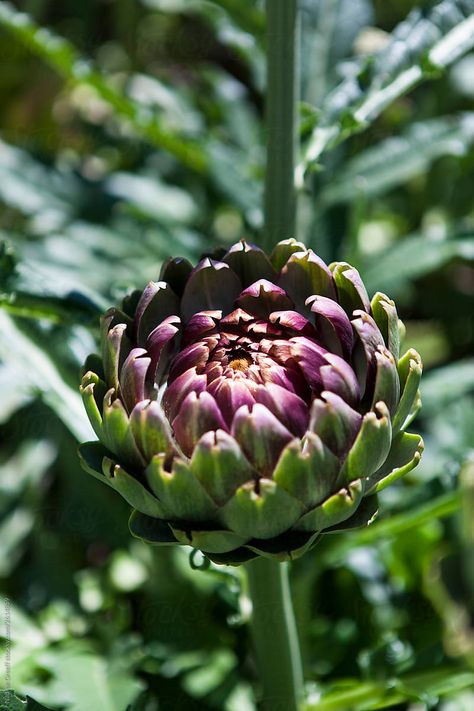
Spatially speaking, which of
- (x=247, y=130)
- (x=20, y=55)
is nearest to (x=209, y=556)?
(x=247, y=130)

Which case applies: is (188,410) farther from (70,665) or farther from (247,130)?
(247,130)

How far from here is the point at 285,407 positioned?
657 millimetres

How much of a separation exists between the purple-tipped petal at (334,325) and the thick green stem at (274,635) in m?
0.19

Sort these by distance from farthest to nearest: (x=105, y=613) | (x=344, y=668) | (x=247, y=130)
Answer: (x=247, y=130)
(x=105, y=613)
(x=344, y=668)

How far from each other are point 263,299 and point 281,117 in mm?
274

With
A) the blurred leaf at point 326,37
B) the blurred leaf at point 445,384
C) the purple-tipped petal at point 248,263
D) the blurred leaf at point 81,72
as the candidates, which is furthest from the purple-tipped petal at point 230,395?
the blurred leaf at point 326,37

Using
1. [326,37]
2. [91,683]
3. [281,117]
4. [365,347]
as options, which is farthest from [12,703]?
[326,37]

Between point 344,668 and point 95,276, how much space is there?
1.95ft

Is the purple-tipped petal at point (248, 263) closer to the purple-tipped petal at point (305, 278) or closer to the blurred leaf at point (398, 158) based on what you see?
the purple-tipped petal at point (305, 278)

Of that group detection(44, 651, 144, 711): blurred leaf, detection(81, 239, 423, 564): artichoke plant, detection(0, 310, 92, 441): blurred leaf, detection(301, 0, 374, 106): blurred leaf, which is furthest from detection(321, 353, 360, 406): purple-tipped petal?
detection(301, 0, 374, 106): blurred leaf

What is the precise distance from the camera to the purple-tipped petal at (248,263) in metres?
0.76

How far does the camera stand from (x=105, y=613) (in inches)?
46.8

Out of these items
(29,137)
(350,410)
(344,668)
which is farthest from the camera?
(29,137)

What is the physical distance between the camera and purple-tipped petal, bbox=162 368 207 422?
68 cm
